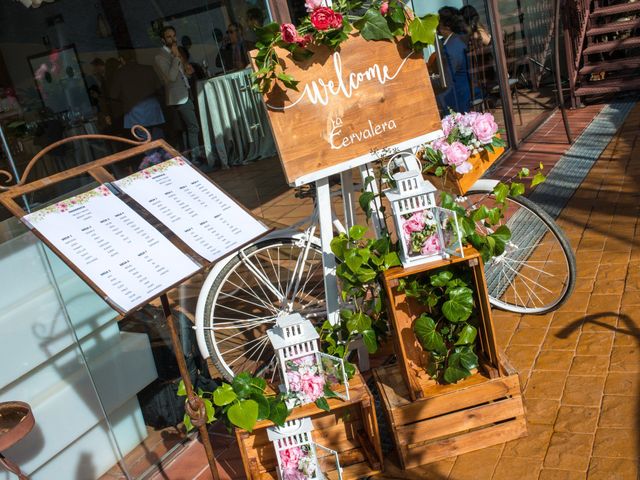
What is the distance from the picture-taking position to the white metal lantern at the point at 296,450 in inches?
107

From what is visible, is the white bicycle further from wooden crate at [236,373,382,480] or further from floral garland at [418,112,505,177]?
wooden crate at [236,373,382,480]

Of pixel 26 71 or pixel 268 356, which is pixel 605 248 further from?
pixel 26 71

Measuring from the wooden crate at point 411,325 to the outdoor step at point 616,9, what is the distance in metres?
7.94

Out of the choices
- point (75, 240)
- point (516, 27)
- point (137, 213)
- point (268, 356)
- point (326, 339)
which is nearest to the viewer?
point (75, 240)

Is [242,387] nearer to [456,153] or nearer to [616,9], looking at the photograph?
[456,153]

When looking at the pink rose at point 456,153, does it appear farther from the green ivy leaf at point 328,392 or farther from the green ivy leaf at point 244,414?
the green ivy leaf at point 244,414

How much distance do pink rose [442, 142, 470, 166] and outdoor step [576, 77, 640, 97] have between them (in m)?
6.33

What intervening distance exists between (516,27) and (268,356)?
5694 millimetres

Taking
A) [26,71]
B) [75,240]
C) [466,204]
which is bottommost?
[466,204]

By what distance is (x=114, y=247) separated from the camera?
226 centimetres

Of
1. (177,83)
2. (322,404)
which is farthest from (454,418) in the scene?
(177,83)

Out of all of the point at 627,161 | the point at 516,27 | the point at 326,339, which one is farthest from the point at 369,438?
the point at 516,27

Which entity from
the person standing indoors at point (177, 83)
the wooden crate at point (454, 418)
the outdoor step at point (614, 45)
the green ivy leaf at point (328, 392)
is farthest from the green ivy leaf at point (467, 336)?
the outdoor step at point (614, 45)

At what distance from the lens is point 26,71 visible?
9.49 ft
